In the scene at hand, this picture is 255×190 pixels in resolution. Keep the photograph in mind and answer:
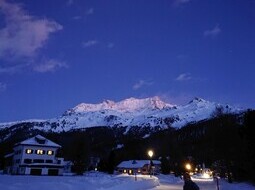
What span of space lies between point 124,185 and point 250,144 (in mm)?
18339

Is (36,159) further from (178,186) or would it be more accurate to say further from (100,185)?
(100,185)

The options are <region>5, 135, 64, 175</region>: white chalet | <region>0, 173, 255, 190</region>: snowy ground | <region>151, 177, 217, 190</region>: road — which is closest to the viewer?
<region>0, 173, 255, 190</region>: snowy ground

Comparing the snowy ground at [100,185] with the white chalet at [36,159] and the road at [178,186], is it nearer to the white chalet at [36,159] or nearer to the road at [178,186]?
the road at [178,186]

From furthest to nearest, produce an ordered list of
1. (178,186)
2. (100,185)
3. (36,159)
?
(36,159), (178,186), (100,185)

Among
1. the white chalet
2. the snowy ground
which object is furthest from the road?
the white chalet

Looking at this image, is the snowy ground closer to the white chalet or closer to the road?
the road

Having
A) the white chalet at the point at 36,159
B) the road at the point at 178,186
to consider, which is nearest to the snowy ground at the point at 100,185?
the road at the point at 178,186

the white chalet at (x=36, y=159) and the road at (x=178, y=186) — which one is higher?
the white chalet at (x=36, y=159)

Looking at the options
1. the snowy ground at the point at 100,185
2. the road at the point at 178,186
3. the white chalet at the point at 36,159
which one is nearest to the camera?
the snowy ground at the point at 100,185

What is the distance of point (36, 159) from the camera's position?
98.4 meters

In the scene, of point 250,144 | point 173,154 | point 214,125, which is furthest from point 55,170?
point 250,144

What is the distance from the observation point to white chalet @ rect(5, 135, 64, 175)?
94.0 meters

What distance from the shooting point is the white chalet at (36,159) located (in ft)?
309

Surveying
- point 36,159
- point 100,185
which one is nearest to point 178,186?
point 100,185
